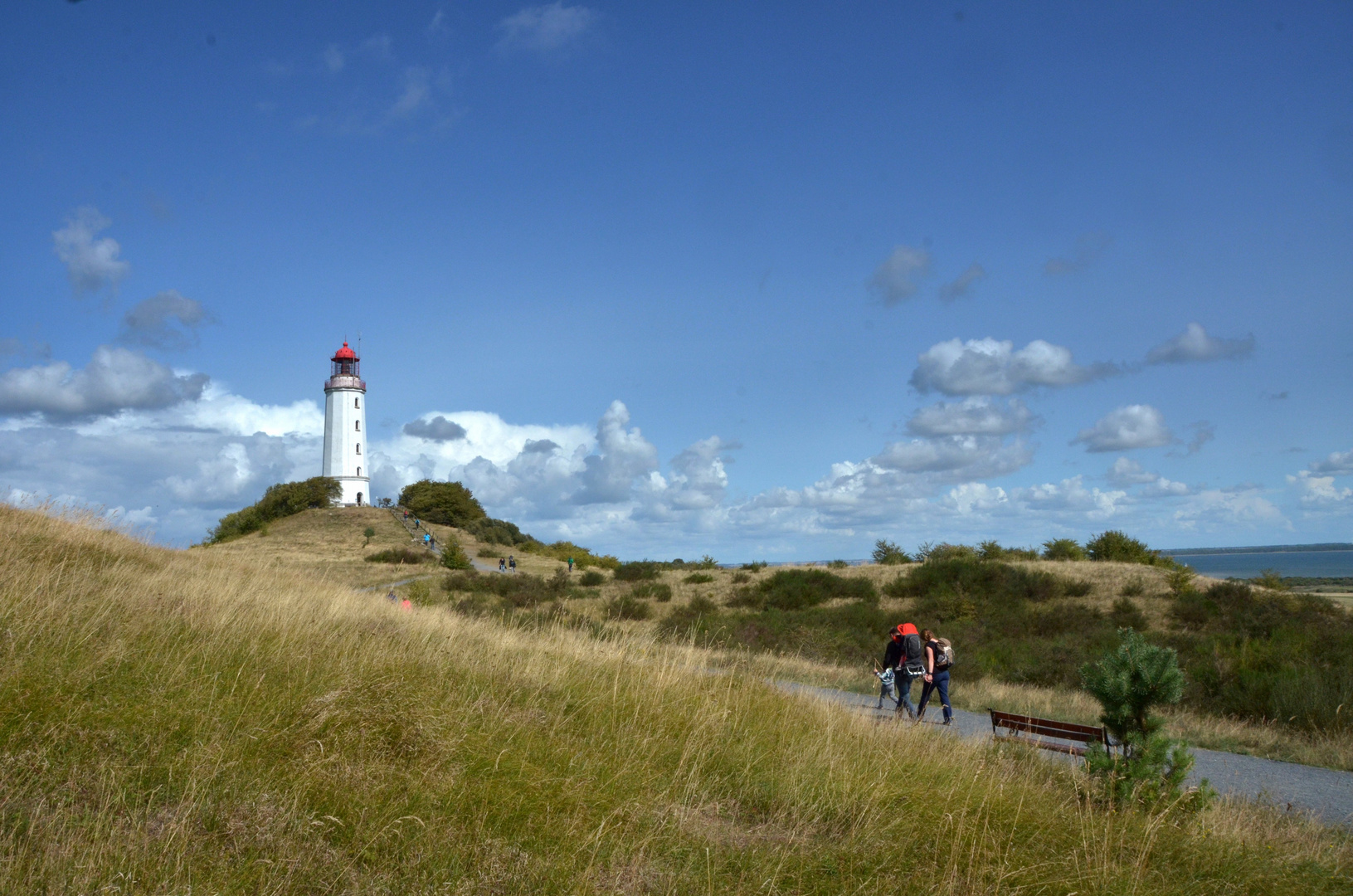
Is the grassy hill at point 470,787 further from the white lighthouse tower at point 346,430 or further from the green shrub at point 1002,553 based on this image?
the white lighthouse tower at point 346,430

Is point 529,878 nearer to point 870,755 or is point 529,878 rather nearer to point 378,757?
point 378,757

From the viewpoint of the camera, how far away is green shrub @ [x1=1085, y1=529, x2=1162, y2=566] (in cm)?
4053

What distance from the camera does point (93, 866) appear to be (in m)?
3.56

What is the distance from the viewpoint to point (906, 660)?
41.9 ft

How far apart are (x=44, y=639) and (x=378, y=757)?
2.95 metres

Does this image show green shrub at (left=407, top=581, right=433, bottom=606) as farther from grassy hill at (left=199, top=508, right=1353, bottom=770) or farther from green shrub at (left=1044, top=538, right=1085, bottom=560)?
green shrub at (left=1044, top=538, right=1085, bottom=560)

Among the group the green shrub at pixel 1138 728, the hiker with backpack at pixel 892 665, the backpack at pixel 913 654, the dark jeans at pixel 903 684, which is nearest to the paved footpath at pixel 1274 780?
the hiker with backpack at pixel 892 665

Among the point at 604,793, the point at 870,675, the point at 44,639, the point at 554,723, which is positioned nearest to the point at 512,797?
the point at 604,793

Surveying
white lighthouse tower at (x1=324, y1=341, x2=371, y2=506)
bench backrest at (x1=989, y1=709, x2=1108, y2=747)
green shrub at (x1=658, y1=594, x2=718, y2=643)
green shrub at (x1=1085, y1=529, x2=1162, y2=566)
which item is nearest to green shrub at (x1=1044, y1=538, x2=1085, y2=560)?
green shrub at (x1=1085, y1=529, x2=1162, y2=566)

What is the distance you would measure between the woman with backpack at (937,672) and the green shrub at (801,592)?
67.3 feet

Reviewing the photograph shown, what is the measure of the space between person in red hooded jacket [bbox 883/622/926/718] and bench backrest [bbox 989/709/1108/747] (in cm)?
281

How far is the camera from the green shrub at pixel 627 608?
3019 cm

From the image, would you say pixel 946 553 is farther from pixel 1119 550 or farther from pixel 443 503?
pixel 443 503

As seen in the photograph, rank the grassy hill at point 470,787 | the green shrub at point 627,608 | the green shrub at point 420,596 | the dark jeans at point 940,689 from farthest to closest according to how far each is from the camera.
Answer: the green shrub at point 627,608
the green shrub at point 420,596
the dark jeans at point 940,689
the grassy hill at point 470,787
